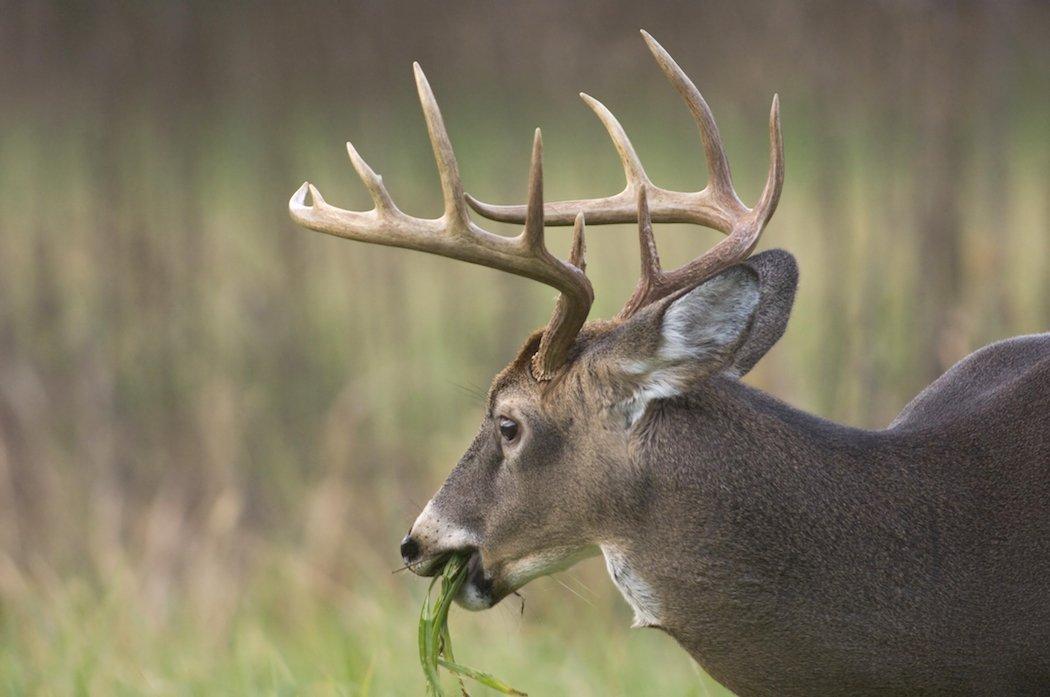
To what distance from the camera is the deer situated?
361 centimetres

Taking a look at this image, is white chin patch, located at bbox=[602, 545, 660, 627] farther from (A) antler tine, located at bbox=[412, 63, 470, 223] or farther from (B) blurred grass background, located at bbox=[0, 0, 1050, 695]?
(B) blurred grass background, located at bbox=[0, 0, 1050, 695]

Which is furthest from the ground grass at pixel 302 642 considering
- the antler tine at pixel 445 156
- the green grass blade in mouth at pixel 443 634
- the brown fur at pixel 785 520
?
the antler tine at pixel 445 156

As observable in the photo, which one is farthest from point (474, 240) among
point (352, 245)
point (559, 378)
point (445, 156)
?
point (352, 245)

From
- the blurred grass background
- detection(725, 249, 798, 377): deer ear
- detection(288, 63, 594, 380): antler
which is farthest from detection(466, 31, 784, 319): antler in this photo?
the blurred grass background

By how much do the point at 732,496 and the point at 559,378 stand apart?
1.65 feet

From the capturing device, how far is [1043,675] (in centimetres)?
358

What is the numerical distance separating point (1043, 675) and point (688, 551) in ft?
2.61

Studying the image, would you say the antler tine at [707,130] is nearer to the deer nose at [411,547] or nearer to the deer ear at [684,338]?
the deer ear at [684,338]

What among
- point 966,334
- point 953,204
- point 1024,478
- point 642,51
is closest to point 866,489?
point 1024,478

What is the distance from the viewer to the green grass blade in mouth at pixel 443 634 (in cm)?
399

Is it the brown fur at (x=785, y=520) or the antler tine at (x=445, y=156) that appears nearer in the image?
the brown fur at (x=785, y=520)

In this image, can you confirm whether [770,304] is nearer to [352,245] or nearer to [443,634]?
[443,634]

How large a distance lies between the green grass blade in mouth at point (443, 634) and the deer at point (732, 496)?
36mm

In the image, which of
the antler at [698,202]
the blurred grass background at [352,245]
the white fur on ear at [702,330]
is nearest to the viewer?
the white fur on ear at [702,330]
